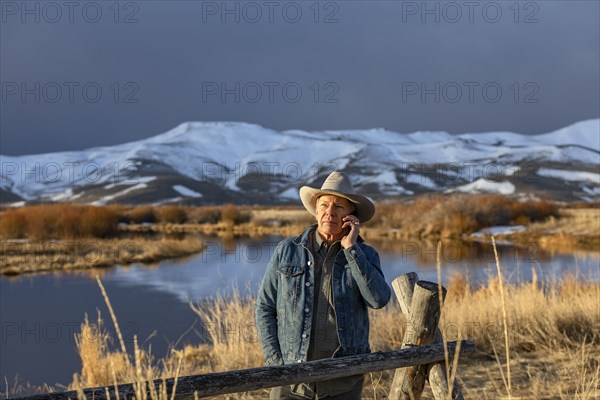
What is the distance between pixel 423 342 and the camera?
3.65 m

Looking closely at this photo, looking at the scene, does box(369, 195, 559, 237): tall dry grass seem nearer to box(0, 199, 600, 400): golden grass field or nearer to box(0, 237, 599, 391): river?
box(0, 237, 599, 391): river

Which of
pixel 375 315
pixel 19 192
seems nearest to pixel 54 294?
pixel 375 315

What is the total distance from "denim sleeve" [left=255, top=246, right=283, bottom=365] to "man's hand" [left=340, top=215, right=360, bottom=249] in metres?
0.37

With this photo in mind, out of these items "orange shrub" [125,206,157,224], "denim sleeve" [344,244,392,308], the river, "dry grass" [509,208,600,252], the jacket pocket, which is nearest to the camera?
"denim sleeve" [344,244,392,308]

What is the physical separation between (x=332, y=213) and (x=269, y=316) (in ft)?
2.10

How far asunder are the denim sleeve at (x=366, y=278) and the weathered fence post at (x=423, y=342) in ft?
1.02

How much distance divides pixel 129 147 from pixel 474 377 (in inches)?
7888

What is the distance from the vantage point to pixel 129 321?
13672mm

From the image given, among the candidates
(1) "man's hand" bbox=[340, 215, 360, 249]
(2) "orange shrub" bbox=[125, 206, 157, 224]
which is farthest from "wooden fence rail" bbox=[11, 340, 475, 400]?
(2) "orange shrub" bbox=[125, 206, 157, 224]

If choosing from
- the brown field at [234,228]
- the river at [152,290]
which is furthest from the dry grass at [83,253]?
the river at [152,290]

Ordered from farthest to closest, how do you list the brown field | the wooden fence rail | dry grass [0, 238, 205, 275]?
the brown field → dry grass [0, 238, 205, 275] → the wooden fence rail

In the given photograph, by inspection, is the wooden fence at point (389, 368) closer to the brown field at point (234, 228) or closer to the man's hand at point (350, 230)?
the man's hand at point (350, 230)

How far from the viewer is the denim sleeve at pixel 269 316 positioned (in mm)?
3451

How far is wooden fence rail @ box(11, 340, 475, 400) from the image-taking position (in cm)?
272
